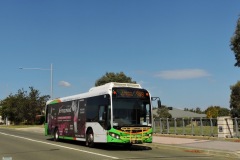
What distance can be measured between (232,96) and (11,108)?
152ft

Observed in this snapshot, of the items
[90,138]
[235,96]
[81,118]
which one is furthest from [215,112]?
[90,138]

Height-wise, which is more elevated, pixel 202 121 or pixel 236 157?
pixel 202 121

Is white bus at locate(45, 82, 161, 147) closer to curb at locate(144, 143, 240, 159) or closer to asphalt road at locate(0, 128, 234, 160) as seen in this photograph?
asphalt road at locate(0, 128, 234, 160)

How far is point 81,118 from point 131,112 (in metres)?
4.19

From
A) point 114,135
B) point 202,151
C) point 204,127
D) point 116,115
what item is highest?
point 116,115

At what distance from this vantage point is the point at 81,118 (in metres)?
21.4

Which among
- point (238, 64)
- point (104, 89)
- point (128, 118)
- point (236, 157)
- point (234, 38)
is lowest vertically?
point (236, 157)

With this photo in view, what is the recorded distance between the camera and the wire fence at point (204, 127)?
23.5 metres

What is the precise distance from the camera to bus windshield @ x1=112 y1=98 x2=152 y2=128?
58.9ft

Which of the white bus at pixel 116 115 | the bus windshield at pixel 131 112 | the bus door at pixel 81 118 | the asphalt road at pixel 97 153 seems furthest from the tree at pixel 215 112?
the asphalt road at pixel 97 153

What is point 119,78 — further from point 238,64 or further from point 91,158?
point 91,158

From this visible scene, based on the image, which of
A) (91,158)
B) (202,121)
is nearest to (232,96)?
(202,121)

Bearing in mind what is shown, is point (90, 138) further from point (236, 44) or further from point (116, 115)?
point (236, 44)

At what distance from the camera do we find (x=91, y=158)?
14.5m
